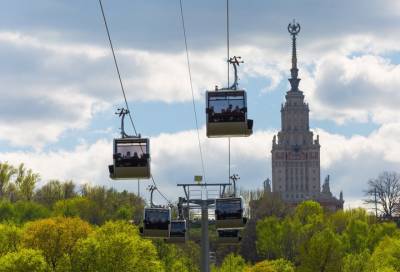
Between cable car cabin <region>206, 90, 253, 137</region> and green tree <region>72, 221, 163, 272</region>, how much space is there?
5844cm

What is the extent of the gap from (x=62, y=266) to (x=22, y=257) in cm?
540

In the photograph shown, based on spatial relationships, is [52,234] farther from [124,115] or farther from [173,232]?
[124,115]

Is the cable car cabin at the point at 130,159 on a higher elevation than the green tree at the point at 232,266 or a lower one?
higher

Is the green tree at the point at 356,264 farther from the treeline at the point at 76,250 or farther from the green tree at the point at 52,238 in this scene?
the green tree at the point at 52,238

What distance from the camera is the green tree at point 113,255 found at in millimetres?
125812

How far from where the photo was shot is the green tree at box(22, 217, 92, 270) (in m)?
140

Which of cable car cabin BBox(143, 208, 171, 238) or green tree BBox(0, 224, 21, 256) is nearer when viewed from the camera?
cable car cabin BBox(143, 208, 171, 238)

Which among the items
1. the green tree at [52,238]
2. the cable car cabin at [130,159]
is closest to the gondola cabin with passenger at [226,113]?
the cable car cabin at [130,159]

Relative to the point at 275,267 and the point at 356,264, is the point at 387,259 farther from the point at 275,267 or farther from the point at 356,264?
the point at 275,267

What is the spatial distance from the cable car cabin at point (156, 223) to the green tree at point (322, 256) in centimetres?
5713

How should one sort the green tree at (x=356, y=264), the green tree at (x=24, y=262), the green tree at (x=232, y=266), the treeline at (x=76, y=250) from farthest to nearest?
the green tree at (x=232, y=266)
the green tree at (x=356, y=264)
the treeline at (x=76, y=250)
the green tree at (x=24, y=262)

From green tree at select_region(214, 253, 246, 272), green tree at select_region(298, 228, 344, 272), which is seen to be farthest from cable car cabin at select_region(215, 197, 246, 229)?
green tree at select_region(214, 253, 246, 272)

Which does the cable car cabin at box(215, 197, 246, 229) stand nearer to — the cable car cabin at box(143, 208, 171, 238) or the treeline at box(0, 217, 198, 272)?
the cable car cabin at box(143, 208, 171, 238)

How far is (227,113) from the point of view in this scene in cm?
6800
